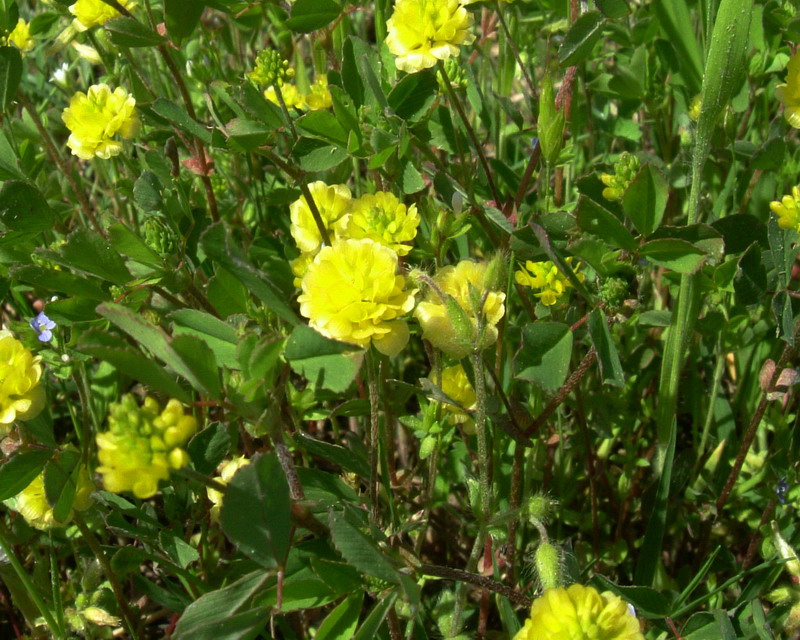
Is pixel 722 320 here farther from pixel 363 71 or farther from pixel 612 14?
pixel 363 71

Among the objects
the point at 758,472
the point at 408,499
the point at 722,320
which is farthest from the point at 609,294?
the point at 758,472

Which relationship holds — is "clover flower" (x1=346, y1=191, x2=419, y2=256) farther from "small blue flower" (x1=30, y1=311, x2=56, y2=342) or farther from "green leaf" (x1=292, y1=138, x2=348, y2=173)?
"small blue flower" (x1=30, y1=311, x2=56, y2=342)

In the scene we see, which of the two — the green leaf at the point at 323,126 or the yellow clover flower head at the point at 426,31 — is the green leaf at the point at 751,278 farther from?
the green leaf at the point at 323,126

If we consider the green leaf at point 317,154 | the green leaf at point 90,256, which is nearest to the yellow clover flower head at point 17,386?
the green leaf at point 90,256

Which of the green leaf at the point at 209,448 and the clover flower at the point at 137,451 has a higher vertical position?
the clover flower at the point at 137,451

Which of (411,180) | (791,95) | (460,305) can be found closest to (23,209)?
(411,180)
